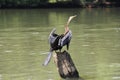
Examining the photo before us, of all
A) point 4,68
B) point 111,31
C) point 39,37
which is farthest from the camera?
point 111,31

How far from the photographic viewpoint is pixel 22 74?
11820mm

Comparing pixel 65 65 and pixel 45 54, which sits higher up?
pixel 65 65

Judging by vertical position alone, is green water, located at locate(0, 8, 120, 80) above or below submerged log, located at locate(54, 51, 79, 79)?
below

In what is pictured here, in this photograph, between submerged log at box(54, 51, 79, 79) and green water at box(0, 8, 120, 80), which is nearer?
submerged log at box(54, 51, 79, 79)

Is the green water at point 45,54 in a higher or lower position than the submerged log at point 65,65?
lower

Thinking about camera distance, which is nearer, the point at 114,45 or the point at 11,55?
the point at 11,55

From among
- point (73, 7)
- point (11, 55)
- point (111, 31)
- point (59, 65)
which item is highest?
point (59, 65)

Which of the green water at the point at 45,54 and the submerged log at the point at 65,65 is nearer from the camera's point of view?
the submerged log at the point at 65,65

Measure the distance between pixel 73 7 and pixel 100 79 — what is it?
36.4 metres

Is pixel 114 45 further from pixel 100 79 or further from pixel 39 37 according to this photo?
pixel 100 79

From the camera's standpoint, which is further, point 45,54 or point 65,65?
point 45,54

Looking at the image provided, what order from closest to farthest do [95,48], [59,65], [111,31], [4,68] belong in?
[59,65] → [4,68] → [95,48] → [111,31]

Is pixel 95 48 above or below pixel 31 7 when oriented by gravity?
above

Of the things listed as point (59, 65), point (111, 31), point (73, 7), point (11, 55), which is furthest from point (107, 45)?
point (73, 7)
